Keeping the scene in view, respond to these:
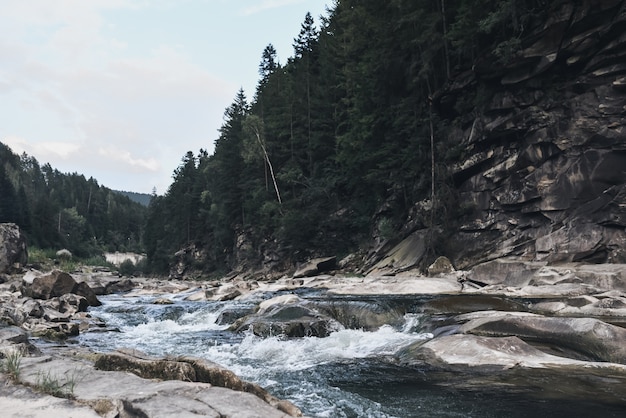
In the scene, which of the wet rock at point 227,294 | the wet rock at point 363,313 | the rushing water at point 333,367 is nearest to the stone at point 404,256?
the wet rock at point 227,294

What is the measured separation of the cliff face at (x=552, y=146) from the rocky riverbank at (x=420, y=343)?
2902 millimetres

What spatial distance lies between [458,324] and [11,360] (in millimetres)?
9227

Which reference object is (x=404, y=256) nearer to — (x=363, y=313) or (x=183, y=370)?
(x=363, y=313)

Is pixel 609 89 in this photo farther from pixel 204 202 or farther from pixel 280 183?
pixel 204 202

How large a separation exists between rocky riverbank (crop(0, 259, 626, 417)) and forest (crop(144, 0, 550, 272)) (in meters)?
10.7

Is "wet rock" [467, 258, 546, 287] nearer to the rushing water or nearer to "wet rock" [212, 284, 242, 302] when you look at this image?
the rushing water

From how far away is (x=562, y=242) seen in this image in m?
19.8

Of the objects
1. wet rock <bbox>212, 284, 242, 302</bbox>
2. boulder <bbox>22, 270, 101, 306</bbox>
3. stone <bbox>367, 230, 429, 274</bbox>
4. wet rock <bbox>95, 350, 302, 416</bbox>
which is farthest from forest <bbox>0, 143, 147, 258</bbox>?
wet rock <bbox>95, 350, 302, 416</bbox>

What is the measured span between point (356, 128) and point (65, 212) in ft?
393

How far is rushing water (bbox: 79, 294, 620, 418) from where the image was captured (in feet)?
20.4

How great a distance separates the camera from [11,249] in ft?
140

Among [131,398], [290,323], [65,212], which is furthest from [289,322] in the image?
[65,212]

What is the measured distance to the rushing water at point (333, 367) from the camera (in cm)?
623

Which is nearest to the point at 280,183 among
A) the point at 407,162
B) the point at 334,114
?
the point at 334,114
